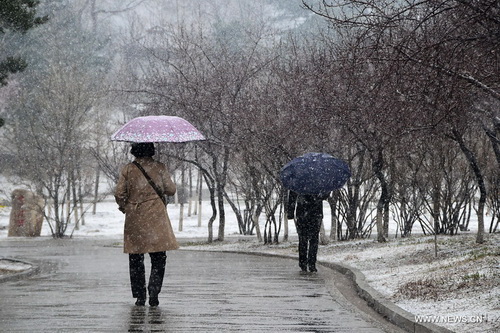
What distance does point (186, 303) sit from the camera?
10.8 m

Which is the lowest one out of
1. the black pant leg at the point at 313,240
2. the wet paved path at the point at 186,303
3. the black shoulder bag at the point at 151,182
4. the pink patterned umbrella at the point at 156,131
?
the wet paved path at the point at 186,303

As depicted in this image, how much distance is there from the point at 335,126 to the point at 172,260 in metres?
5.66

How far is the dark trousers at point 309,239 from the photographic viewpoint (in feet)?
51.1

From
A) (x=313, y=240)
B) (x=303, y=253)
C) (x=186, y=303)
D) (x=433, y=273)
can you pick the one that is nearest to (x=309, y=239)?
(x=313, y=240)

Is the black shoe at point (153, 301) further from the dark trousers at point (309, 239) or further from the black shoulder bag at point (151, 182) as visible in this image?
the dark trousers at point (309, 239)

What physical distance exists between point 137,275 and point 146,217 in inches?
28.7

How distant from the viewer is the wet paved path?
28.8 ft

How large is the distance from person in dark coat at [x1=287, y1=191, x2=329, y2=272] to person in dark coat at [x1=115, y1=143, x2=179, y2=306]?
5.34m

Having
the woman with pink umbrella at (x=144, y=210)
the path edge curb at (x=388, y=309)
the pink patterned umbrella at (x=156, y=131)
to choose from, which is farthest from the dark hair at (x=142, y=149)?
the path edge curb at (x=388, y=309)

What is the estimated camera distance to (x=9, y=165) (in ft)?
173

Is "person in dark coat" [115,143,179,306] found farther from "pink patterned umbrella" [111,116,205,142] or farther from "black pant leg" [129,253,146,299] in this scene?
"pink patterned umbrella" [111,116,205,142]

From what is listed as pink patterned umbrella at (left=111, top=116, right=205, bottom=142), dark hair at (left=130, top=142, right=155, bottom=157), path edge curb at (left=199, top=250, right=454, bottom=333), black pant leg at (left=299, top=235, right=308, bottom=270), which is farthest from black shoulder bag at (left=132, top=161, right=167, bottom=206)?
black pant leg at (left=299, top=235, right=308, bottom=270)

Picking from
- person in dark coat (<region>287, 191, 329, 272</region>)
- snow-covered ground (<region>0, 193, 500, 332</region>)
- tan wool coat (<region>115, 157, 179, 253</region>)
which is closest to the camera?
snow-covered ground (<region>0, 193, 500, 332</region>)

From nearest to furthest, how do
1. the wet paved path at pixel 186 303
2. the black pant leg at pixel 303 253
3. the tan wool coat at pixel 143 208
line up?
the wet paved path at pixel 186 303
the tan wool coat at pixel 143 208
the black pant leg at pixel 303 253
